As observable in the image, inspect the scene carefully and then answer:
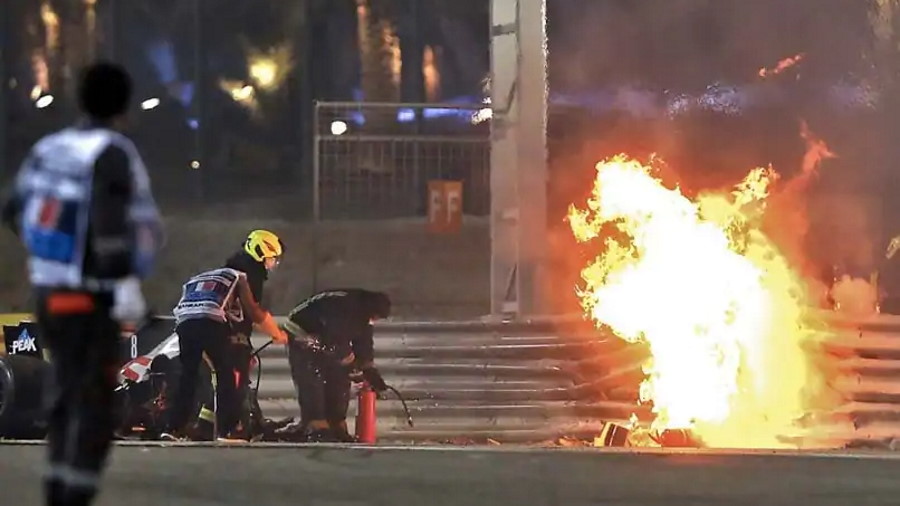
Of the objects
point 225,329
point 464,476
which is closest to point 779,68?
point 225,329

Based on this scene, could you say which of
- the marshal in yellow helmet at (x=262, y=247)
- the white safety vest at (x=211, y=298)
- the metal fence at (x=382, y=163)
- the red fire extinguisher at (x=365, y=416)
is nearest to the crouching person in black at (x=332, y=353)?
the red fire extinguisher at (x=365, y=416)

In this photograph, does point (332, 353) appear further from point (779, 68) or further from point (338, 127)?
point (779, 68)

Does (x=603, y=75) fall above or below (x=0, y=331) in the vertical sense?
above

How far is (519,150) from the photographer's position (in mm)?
11406

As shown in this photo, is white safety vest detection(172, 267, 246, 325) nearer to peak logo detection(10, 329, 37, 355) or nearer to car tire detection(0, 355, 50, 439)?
car tire detection(0, 355, 50, 439)

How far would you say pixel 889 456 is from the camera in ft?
21.3

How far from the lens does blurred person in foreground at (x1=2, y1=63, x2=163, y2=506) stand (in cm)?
383

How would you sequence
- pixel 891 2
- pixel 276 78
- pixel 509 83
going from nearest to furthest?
pixel 509 83
pixel 891 2
pixel 276 78

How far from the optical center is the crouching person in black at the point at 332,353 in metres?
8.89

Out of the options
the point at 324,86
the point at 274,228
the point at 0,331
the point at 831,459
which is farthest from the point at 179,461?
the point at 324,86

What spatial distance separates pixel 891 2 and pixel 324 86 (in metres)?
7.48

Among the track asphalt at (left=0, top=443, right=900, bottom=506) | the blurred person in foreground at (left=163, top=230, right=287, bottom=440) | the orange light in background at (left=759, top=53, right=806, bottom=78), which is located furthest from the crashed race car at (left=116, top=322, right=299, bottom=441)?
the orange light in background at (left=759, top=53, right=806, bottom=78)

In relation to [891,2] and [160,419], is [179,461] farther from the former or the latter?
[891,2]

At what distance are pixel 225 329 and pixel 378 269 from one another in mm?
5757
